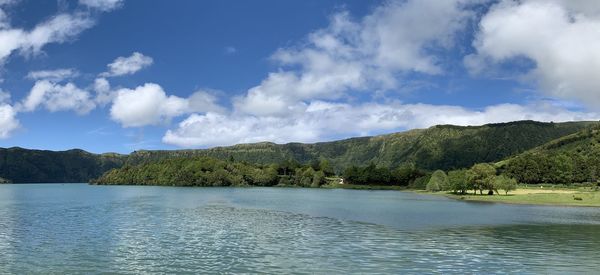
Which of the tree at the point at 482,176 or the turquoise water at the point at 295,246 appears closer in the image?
the turquoise water at the point at 295,246

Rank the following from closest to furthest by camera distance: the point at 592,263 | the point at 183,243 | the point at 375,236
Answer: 1. the point at 592,263
2. the point at 183,243
3. the point at 375,236

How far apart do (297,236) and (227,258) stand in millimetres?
18231

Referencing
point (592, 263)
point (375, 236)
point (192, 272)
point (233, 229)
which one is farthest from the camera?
point (233, 229)

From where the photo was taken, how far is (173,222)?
7994 cm

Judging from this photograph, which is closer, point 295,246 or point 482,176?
point 295,246

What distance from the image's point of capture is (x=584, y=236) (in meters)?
64.6

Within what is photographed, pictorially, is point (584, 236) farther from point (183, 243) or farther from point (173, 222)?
point (173, 222)

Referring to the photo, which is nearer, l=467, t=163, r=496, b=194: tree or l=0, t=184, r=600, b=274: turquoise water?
l=0, t=184, r=600, b=274: turquoise water

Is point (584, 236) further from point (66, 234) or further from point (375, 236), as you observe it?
point (66, 234)

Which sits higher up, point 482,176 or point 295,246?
point 482,176

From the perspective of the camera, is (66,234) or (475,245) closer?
(475,245)

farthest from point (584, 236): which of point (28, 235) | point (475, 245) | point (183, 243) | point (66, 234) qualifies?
point (28, 235)

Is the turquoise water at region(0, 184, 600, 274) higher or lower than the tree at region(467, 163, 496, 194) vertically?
lower

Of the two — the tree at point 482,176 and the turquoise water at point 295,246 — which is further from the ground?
the tree at point 482,176
